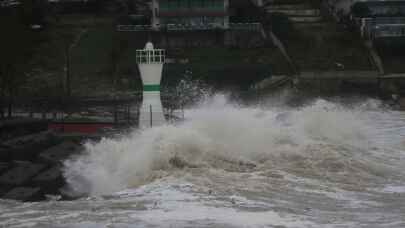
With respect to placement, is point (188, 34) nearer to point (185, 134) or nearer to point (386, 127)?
point (386, 127)

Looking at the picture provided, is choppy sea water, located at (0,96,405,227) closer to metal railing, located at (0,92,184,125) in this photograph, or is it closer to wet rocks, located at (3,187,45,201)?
wet rocks, located at (3,187,45,201)

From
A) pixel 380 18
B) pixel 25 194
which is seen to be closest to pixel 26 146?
pixel 25 194

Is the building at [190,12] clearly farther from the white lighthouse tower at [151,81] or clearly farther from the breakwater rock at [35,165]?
the breakwater rock at [35,165]

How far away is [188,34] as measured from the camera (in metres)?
70.7

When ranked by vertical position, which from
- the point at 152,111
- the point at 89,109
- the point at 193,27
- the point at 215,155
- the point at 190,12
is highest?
the point at 190,12

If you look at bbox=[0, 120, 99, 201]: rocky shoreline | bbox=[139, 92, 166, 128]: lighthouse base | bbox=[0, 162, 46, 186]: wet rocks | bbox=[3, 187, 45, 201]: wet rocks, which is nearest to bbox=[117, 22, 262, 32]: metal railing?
bbox=[0, 120, 99, 201]: rocky shoreline

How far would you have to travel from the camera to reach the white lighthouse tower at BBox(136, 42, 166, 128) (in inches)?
1070

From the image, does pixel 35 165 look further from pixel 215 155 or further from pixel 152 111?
pixel 152 111

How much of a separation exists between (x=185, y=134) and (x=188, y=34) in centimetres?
4818

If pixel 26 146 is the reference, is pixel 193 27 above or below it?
above

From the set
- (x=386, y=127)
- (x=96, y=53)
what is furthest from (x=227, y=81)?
(x=386, y=127)

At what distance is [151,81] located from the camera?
1079 inches

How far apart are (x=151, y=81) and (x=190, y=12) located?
1812 inches

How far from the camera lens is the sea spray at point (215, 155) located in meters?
21.0
